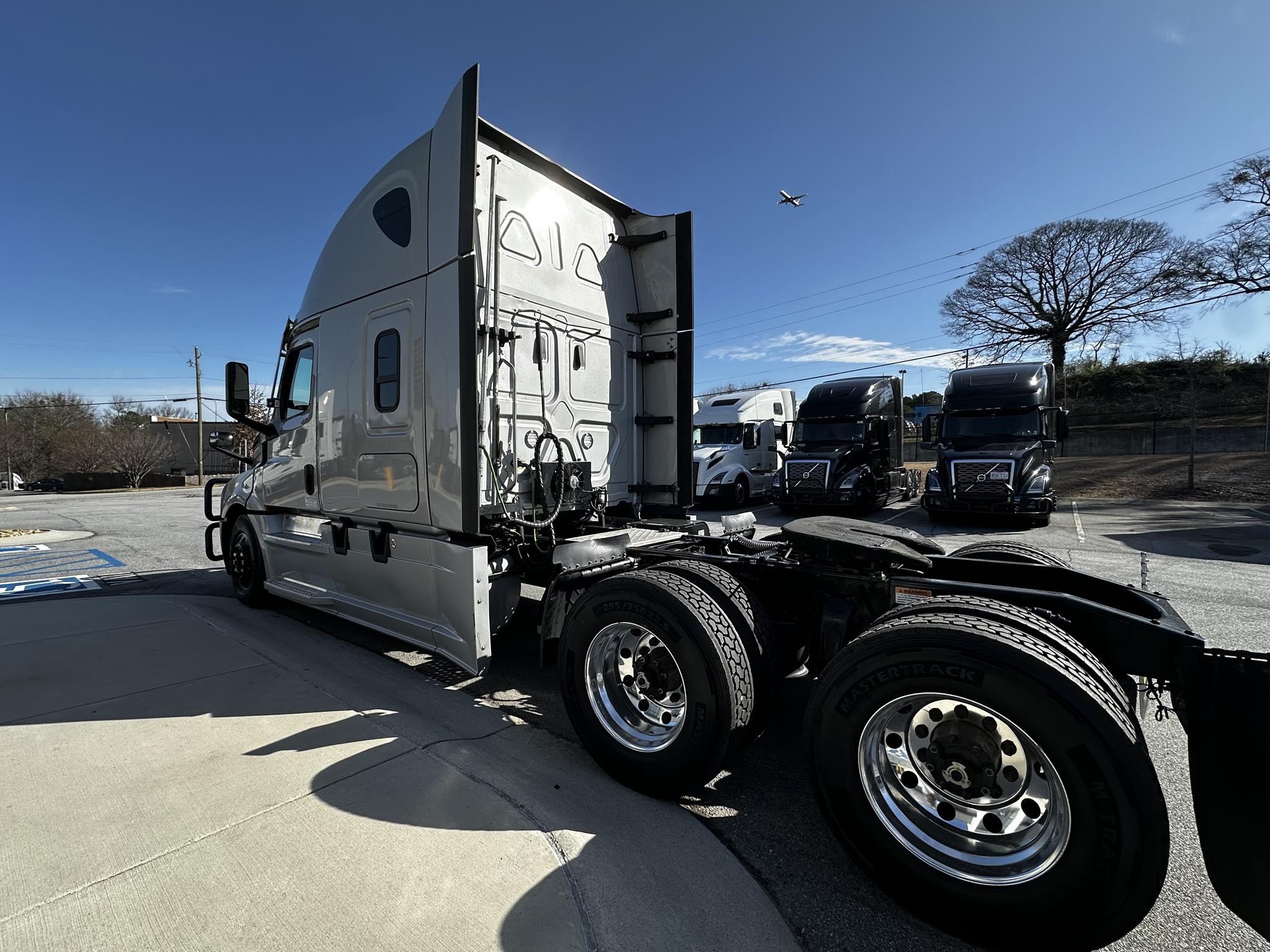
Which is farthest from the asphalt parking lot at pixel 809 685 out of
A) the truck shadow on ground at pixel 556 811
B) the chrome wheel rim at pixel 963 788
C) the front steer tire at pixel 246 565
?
the front steer tire at pixel 246 565

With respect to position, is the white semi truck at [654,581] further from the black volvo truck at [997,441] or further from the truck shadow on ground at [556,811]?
the black volvo truck at [997,441]

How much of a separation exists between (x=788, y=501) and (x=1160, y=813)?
12837 mm

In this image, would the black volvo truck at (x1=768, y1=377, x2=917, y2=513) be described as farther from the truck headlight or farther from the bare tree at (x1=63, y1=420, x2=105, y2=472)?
the bare tree at (x1=63, y1=420, x2=105, y2=472)

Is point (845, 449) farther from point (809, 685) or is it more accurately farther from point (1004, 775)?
point (1004, 775)

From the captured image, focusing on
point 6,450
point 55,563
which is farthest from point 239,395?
point 6,450

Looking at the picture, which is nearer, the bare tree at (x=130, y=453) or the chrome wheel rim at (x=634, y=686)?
the chrome wheel rim at (x=634, y=686)

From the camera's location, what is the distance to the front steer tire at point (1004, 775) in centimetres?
174

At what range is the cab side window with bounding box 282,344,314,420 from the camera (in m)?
5.09

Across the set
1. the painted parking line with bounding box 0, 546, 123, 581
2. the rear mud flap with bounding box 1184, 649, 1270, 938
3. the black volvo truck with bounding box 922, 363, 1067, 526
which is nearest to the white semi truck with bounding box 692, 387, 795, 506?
the black volvo truck with bounding box 922, 363, 1067, 526

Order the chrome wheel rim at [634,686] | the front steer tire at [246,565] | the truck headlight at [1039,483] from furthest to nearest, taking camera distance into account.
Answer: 1. the truck headlight at [1039,483]
2. the front steer tire at [246,565]
3. the chrome wheel rim at [634,686]

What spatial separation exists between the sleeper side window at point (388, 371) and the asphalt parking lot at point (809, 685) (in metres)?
2.02

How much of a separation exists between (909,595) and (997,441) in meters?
12.6

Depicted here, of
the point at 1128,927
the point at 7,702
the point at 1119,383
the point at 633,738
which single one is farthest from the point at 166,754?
the point at 1119,383

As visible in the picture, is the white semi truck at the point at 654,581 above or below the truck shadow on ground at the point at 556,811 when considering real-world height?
above
